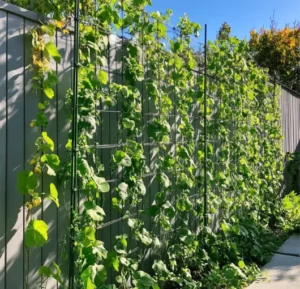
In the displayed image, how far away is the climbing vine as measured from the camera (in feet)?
7.62

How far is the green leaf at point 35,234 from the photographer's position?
1996mm

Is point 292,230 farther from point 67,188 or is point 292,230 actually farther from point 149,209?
point 67,188

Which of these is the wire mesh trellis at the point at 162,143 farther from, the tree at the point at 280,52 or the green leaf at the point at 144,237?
the tree at the point at 280,52

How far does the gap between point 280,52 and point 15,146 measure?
10932 millimetres

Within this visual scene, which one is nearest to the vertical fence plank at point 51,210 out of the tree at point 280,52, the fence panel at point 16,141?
the fence panel at point 16,141

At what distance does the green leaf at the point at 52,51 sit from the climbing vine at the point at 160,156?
0.01 meters

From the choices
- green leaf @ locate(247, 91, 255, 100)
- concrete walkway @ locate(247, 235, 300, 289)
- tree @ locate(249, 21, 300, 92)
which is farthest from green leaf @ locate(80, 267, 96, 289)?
tree @ locate(249, 21, 300, 92)

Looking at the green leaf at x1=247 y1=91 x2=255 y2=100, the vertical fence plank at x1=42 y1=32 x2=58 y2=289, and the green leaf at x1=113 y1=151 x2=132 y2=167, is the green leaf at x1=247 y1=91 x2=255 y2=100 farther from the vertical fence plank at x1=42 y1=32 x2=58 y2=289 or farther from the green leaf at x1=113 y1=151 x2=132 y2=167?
the vertical fence plank at x1=42 y1=32 x2=58 y2=289

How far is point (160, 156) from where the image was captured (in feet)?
11.2

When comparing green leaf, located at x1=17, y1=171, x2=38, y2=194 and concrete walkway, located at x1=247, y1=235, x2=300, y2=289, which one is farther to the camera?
concrete walkway, located at x1=247, y1=235, x2=300, y2=289

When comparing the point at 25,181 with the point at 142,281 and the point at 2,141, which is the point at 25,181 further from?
the point at 142,281

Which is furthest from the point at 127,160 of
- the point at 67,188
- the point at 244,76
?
the point at 244,76

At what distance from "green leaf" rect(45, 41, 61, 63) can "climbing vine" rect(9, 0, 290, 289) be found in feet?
0.04

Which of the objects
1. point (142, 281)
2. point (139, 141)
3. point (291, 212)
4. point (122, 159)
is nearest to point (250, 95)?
point (291, 212)
